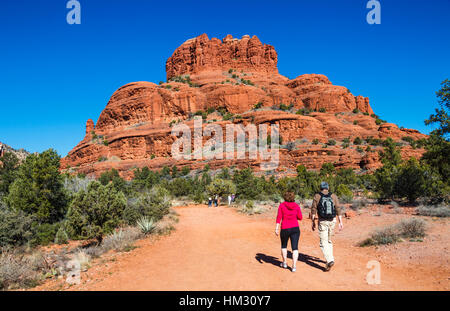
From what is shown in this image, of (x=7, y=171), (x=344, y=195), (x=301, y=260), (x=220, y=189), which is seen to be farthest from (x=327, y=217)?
(x=7, y=171)

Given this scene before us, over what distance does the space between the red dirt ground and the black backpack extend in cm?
103

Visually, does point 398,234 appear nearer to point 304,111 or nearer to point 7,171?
point 7,171

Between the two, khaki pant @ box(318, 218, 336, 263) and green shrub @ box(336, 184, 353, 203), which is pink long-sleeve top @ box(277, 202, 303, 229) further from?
green shrub @ box(336, 184, 353, 203)

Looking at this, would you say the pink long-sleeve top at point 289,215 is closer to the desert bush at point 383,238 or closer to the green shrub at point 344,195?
the desert bush at point 383,238

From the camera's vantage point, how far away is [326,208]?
5.03m

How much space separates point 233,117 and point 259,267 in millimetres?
55745

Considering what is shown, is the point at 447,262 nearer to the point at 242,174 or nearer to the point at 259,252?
the point at 259,252

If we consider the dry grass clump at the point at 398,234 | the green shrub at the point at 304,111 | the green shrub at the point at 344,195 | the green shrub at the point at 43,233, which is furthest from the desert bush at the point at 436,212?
the green shrub at the point at 304,111

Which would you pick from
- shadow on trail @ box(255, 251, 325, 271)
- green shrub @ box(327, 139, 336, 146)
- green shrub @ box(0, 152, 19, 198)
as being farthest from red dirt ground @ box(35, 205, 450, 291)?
green shrub @ box(327, 139, 336, 146)

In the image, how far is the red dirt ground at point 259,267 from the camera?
433 cm

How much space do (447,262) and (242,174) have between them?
65.2ft

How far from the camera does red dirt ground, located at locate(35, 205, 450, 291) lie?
14.2 feet

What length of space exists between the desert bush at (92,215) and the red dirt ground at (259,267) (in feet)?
6.95
